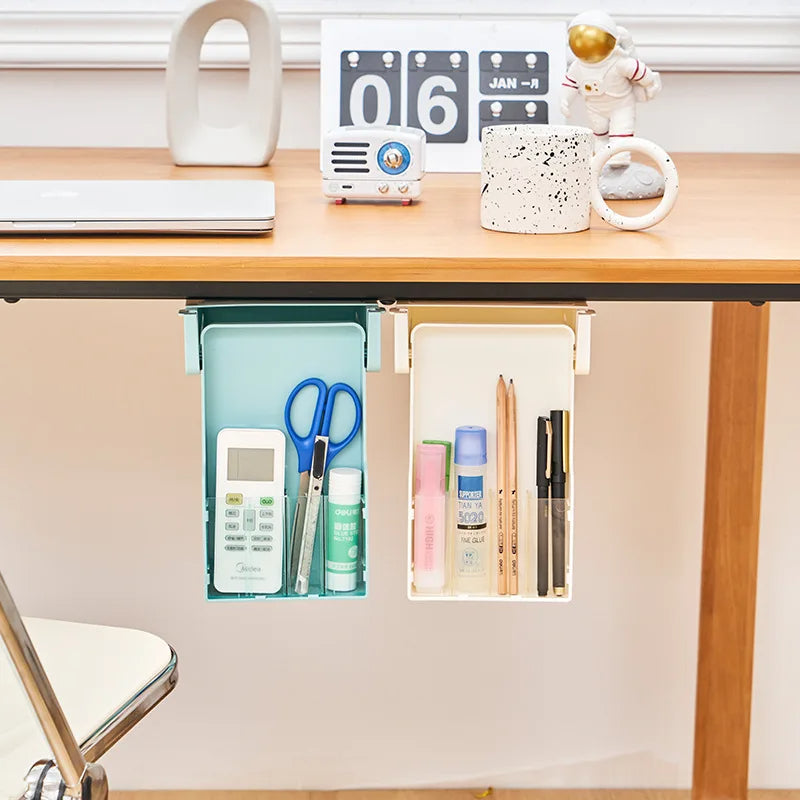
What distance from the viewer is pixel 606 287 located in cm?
71

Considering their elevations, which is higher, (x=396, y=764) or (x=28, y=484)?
(x=28, y=484)

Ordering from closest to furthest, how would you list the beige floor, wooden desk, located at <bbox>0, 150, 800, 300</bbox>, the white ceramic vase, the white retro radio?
wooden desk, located at <bbox>0, 150, 800, 300</bbox> → the white retro radio → the white ceramic vase → the beige floor

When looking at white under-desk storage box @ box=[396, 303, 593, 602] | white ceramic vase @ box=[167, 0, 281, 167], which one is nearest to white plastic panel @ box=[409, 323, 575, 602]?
white under-desk storage box @ box=[396, 303, 593, 602]

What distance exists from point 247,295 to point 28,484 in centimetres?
90

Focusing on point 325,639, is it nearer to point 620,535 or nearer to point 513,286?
point 620,535

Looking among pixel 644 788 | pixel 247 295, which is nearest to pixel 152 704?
pixel 247 295

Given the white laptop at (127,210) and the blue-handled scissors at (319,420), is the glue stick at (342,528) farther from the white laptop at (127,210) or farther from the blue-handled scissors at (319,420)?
the white laptop at (127,210)

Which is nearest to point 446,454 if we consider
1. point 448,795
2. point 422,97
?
point 422,97

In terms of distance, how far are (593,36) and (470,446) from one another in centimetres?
42

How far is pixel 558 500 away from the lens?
34.8 inches

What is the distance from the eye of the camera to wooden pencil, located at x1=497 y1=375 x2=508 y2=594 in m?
0.87

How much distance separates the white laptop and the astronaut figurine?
0.37m

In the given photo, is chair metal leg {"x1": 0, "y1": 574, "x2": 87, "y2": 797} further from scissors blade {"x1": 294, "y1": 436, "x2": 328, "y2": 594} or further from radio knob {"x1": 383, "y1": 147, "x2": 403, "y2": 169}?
radio knob {"x1": 383, "y1": 147, "x2": 403, "y2": 169}

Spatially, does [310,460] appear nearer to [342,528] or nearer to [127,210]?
[342,528]
